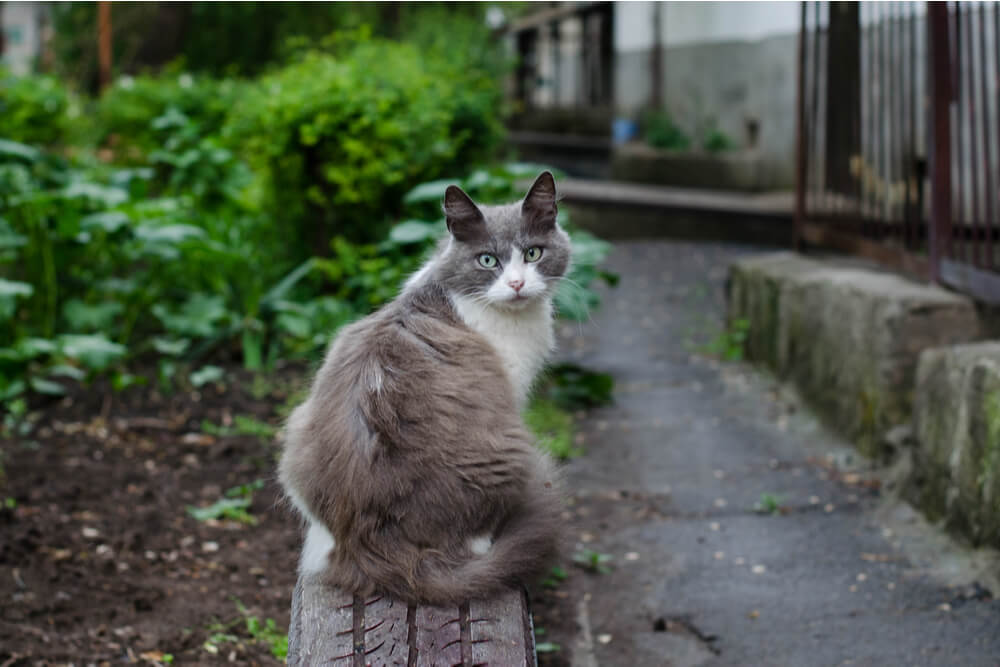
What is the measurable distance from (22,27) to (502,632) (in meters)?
25.5

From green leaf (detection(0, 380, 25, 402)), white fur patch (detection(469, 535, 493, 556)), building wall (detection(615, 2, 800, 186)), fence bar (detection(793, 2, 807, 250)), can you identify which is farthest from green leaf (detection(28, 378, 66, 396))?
building wall (detection(615, 2, 800, 186))

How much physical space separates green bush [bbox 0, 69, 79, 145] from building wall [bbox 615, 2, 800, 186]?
23.9 feet

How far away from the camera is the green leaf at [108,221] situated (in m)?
5.01

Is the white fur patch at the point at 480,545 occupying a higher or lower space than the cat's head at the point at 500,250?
A: lower

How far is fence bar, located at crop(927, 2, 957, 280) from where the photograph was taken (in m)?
4.28

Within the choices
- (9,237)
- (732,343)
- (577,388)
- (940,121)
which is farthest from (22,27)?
(940,121)

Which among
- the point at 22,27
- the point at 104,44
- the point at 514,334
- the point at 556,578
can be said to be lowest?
the point at 556,578

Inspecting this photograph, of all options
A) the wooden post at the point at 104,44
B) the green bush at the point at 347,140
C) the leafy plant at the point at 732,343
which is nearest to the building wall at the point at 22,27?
the wooden post at the point at 104,44

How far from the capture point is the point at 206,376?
540cm

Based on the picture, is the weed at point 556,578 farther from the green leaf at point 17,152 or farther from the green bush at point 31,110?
the green bush at point 31,110

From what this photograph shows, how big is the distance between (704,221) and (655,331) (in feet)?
11.9

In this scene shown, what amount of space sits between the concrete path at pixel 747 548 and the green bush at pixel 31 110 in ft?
17.8

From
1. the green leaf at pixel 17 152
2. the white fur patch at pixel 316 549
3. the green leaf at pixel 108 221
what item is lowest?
the white fur patch at pixel 316 549

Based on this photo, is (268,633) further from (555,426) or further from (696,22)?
(696,22)
